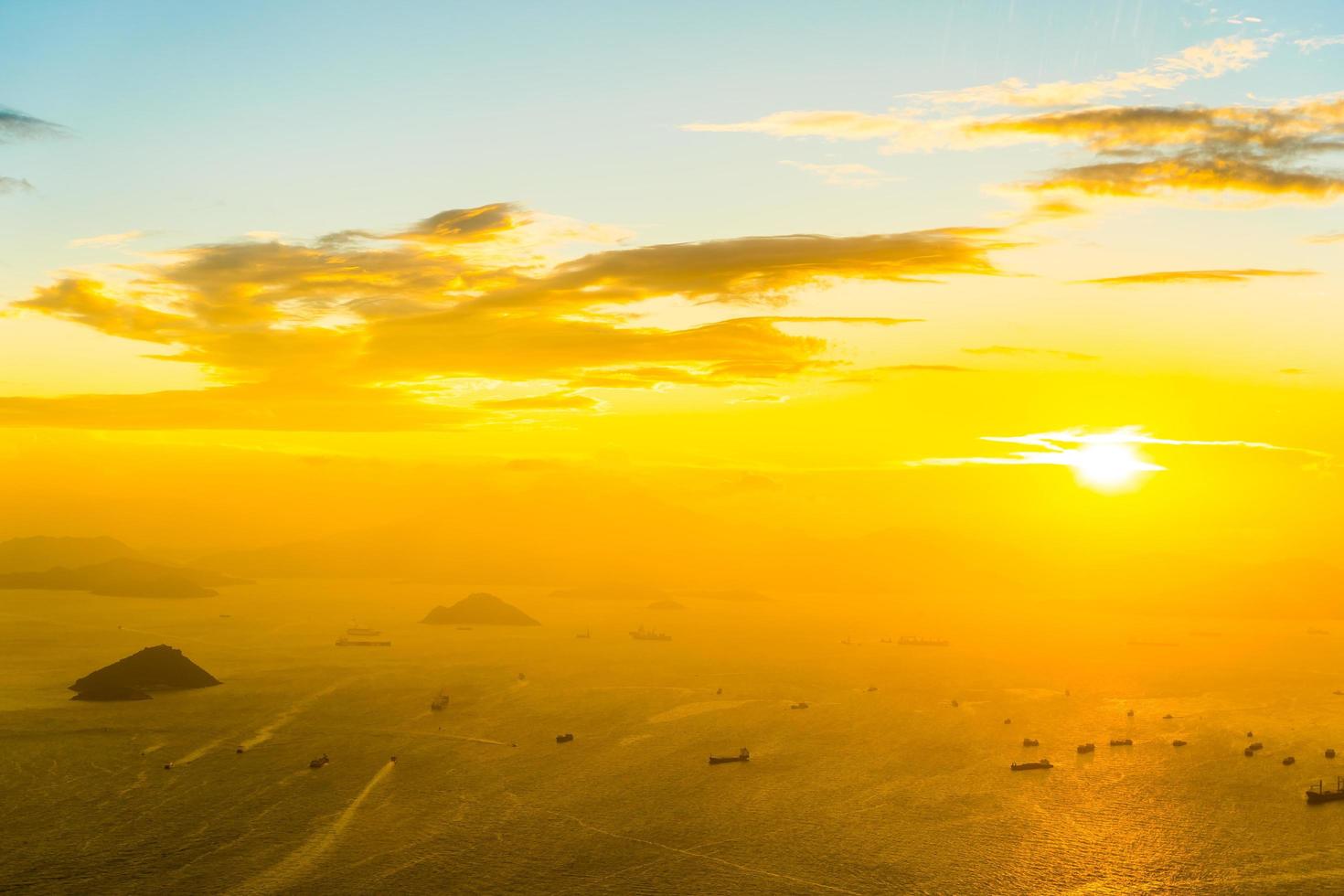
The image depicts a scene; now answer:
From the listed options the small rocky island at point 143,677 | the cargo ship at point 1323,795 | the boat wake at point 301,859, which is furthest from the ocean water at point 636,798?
the small rocky island at point 143,677

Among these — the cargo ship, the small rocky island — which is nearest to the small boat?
the cargo ship

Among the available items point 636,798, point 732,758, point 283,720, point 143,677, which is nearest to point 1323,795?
point 732,758

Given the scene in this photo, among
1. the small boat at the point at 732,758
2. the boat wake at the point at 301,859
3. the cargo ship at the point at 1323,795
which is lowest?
the cargo ship at the point at 1323,795

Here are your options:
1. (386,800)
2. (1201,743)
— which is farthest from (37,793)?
(1201,743)

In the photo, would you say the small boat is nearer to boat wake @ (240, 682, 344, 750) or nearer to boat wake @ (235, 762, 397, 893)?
boat wake @ (235, 762, 397, 893)

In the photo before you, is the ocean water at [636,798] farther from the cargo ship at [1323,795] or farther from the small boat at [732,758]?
the small boat at [732,758]

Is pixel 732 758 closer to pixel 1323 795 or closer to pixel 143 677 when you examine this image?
pixel 1323 795
